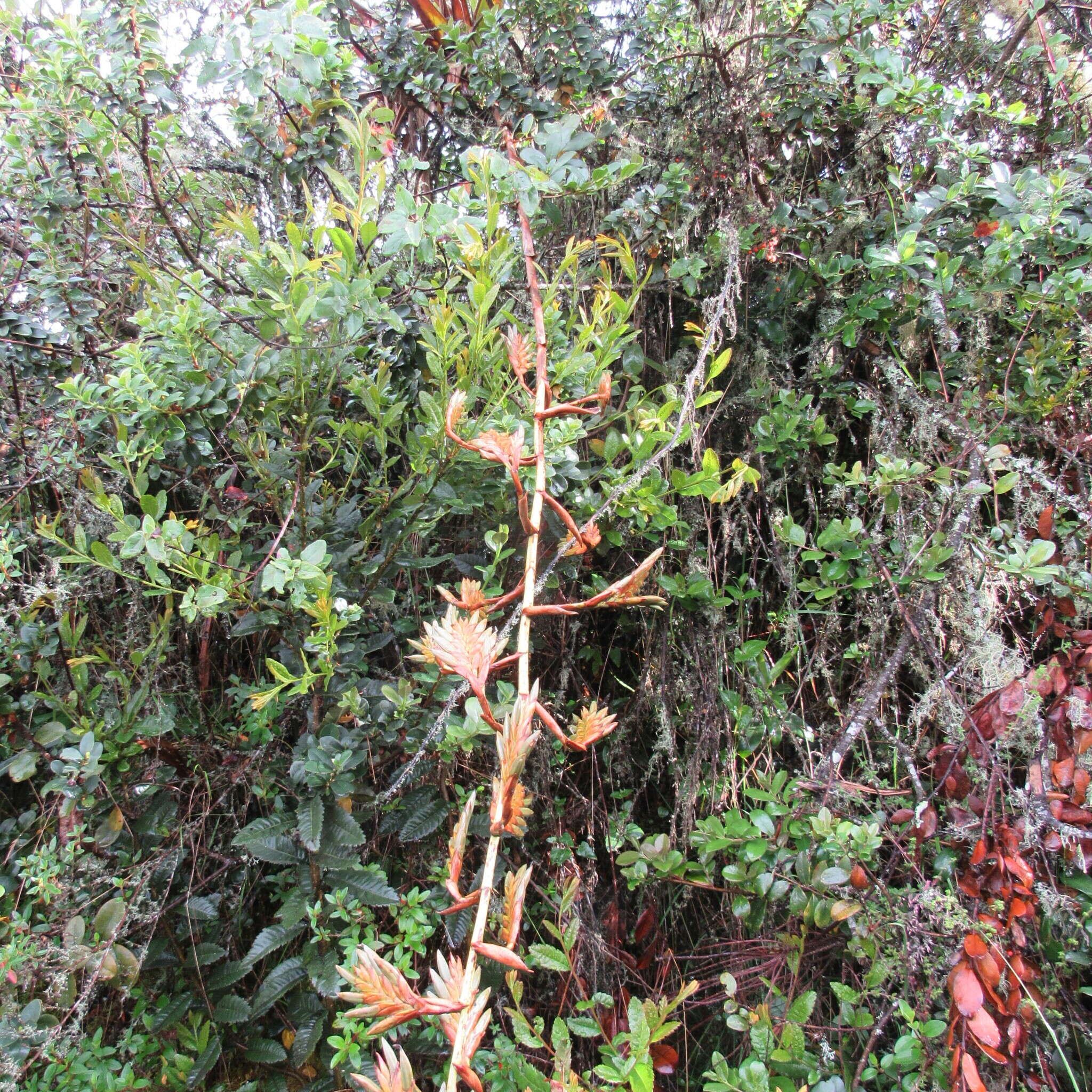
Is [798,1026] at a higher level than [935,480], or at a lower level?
lower

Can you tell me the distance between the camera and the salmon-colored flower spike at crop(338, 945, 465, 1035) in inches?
17.4

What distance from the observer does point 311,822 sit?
95cm

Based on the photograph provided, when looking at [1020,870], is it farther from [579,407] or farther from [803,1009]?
[579,407]

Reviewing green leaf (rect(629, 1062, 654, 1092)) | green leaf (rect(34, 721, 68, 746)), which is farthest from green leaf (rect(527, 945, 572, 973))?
green leaf (rect(34, 721, 68, 746))

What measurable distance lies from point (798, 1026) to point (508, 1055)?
362mm

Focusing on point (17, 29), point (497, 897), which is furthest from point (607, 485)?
point (17, 29)

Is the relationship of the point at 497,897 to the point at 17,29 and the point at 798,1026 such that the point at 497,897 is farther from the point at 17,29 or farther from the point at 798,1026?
the point at 17,29

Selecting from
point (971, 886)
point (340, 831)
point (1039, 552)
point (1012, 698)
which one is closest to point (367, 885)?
point (340, 831)

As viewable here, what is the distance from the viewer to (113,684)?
1.17m

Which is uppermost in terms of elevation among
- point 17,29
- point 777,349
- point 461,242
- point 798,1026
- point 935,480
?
point 17,29

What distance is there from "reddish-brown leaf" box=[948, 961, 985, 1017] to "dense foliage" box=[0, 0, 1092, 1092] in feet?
0.10

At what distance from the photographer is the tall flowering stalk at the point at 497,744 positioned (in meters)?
0.45

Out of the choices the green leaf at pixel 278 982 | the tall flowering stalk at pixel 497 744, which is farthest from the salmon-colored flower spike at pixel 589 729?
the green leaf at pixel 278 982

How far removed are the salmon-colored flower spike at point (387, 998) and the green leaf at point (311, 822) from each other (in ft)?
1.69
